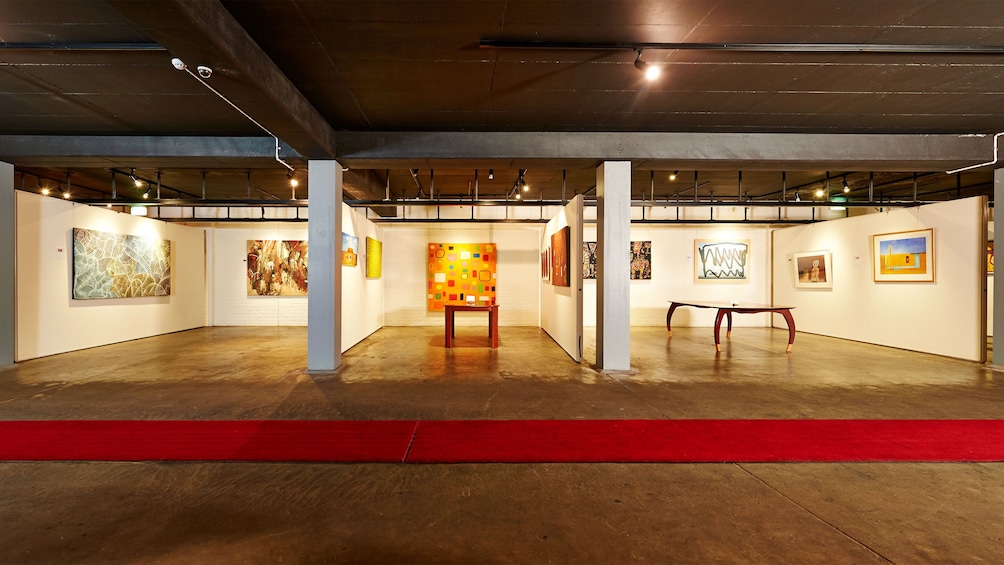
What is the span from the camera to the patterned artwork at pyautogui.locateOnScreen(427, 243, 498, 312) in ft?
34.8

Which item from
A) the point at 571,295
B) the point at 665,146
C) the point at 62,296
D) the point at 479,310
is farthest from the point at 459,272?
the point at 62,296

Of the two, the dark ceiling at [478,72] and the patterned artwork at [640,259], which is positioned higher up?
the dark ceiling at [478,72]

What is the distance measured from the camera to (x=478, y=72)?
4004 mm

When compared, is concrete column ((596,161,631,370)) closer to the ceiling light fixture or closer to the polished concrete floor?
the polished concrete floor

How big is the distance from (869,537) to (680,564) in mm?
1057

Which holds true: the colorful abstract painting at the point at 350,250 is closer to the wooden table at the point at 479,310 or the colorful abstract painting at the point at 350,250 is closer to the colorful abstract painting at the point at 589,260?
the wooden table at the point at 479,310

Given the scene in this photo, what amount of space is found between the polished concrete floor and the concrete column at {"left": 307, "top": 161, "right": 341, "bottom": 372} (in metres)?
0.89

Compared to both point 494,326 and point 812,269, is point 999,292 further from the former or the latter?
point 494,326

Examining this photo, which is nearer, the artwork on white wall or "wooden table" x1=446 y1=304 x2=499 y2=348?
"wooden table" x1=446 y1=304 x2=499 y2=348

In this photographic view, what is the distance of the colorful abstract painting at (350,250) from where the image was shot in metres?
6.63

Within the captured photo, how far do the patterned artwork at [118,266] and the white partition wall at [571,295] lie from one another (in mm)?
8292

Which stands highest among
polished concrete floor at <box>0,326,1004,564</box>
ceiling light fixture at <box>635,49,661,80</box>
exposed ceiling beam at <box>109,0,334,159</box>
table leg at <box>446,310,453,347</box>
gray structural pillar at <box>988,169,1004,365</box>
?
ceiling light fixture at <box>635,49,661,80</box>

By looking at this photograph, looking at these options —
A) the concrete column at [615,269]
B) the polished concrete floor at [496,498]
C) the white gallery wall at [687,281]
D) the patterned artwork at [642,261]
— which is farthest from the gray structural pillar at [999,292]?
the patterned artwork at [642,261]

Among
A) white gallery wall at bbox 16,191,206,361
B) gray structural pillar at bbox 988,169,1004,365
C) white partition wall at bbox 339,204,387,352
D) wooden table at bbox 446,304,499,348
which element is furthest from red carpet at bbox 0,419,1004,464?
white gallery wall at bbox 16,191,206,361
